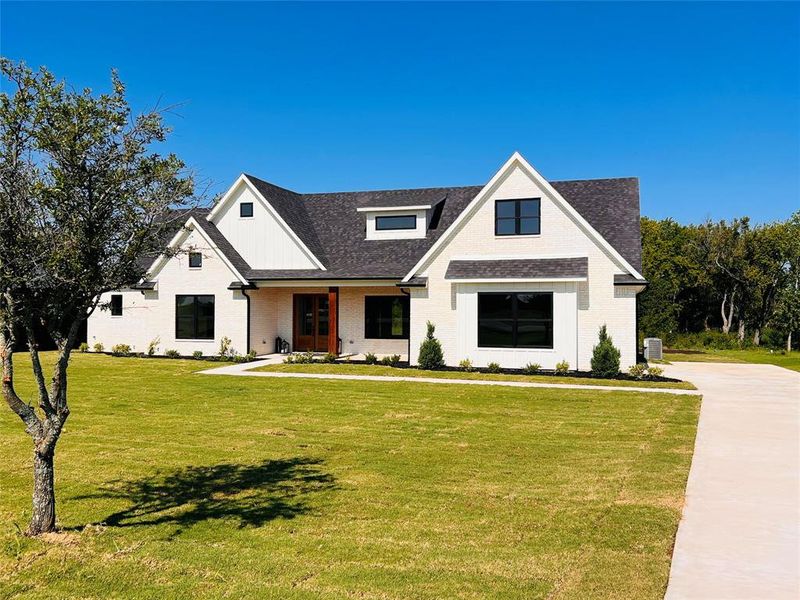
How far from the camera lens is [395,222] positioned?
89.8 feet

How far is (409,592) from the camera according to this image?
5.07 m

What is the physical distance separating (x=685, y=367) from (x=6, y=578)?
24.7 meters

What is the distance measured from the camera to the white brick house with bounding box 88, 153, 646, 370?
70.0ft

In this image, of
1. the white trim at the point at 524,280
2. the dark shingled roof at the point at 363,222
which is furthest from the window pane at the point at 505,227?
the dark shingled roof at the point at 363,222

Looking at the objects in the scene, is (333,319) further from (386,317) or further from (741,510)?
(741,510)

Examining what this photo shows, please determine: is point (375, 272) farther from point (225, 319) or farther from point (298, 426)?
point (298, 426)

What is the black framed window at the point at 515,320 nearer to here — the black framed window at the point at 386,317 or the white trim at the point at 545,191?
the white trim at the point at 545,191

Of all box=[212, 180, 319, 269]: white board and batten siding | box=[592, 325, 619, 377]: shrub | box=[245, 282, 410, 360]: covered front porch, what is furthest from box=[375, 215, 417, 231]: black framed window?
box=[592, 325, 619, 377]: shrub

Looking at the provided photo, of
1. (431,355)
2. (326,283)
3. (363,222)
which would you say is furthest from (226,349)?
(431,355)

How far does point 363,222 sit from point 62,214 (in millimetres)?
23180

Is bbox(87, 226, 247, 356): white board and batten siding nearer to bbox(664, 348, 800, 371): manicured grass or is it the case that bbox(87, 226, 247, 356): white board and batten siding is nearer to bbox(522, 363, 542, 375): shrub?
bbox(522, 363, 542, 375): shrub

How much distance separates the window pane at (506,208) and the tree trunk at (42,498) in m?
18.4

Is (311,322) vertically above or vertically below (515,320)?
below

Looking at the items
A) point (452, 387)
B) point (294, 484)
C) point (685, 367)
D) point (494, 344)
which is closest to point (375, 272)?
point (494, 344)
